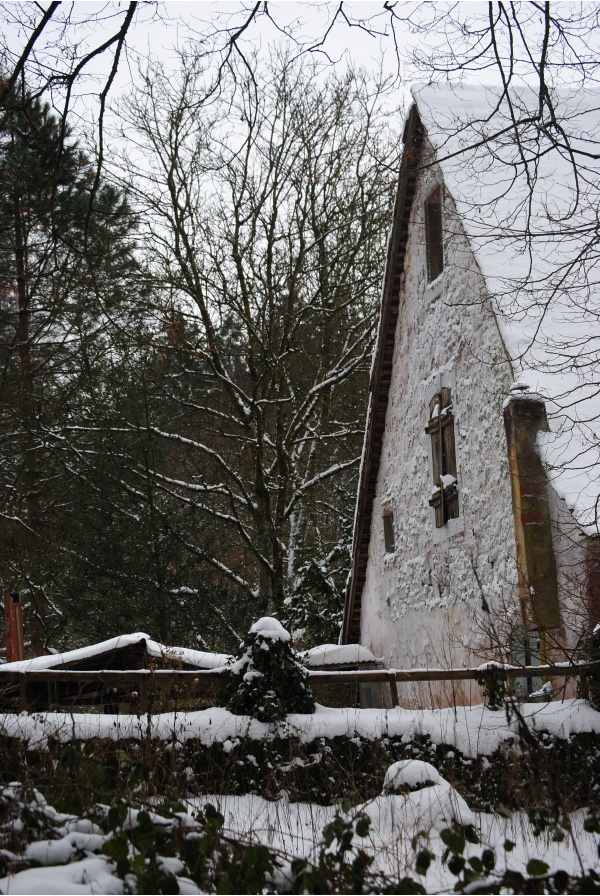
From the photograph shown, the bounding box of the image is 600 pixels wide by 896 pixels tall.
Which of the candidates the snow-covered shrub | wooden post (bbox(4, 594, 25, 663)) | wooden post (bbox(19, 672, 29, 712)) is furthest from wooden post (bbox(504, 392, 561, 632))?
wooden post (bbox(4, 594, 25, 663))

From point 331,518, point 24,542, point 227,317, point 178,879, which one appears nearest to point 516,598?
point 178,879

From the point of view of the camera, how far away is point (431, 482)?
499 inches

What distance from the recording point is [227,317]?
20.4 m

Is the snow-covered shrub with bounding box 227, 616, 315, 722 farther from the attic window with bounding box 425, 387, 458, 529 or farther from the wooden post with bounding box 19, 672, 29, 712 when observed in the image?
the attic window with bounding box 425, 387, 458, 529

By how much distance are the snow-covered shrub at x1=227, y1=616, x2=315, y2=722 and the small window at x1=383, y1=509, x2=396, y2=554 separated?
5455mm

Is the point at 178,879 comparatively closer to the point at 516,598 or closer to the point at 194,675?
the point at 194,675

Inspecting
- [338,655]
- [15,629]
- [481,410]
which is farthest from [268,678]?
[15,629]

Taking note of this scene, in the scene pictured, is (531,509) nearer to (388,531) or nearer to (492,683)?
(492,683)

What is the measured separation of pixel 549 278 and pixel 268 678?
4.73 meters

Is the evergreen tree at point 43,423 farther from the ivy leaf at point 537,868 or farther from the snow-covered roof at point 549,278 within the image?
the ivy leaf at point 537,868

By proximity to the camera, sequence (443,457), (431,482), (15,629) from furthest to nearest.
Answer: (15,629) < (431,482) < (443,457)

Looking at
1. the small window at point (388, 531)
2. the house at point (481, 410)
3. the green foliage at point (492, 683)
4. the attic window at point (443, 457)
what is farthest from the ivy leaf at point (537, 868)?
the small window at point (388, 531)

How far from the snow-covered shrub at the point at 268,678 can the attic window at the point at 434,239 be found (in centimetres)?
610

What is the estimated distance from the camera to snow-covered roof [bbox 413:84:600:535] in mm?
7617
